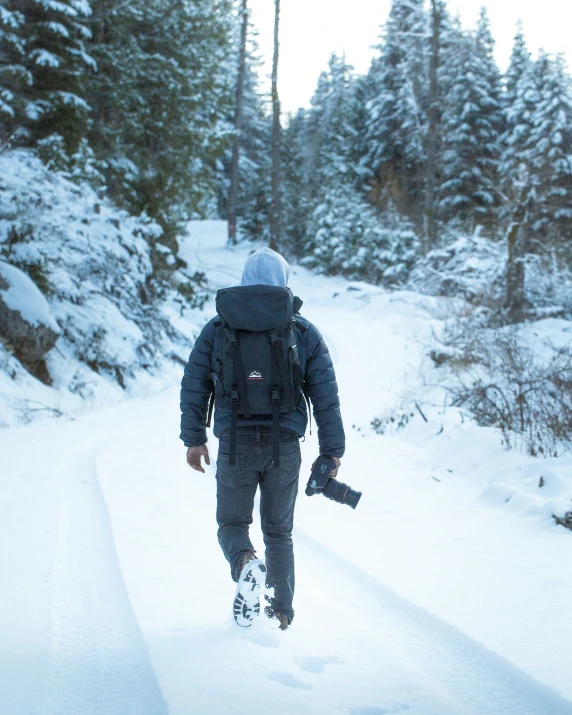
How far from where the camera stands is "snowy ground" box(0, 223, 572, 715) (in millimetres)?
2639

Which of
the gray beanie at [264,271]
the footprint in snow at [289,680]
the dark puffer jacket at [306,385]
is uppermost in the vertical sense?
the gray beanie at [264,271]

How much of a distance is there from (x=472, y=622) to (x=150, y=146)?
18.2 metres

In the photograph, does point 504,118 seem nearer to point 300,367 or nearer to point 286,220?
point 286,220

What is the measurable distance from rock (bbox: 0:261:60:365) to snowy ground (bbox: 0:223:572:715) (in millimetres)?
2239

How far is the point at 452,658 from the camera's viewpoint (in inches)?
120

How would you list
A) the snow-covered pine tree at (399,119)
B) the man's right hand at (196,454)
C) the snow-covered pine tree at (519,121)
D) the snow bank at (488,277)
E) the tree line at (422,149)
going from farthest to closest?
the snow-covered pine tree at (399,119) < the snow-covered pine tree at (519,121) < the tree line at (422,149) < the snow bank at (488,277) < the man's right hand at (196,454)

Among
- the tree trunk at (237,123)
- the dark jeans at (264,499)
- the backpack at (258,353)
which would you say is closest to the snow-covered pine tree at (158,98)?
the tree trunk at (237,123)

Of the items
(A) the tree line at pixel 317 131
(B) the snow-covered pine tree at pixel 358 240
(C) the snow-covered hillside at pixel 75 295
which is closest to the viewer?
(C) the snow-covered hillside at pixel 75 295

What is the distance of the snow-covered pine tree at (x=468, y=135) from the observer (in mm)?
28391

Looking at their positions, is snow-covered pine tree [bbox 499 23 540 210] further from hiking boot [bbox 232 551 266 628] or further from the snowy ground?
hiking boot [bbox 232 551 266 628]

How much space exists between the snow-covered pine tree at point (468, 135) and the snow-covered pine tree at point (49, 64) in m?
18.2

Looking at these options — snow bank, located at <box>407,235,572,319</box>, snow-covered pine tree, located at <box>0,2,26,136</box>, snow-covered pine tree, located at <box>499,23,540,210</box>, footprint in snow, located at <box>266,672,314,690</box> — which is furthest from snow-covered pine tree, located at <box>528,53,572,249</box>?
footprint in snow, located at <box>266,672,314,690</box>

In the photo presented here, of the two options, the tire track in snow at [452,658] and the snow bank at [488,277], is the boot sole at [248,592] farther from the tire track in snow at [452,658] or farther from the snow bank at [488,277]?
the snow bank at [488,277]

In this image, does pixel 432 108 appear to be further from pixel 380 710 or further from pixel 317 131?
pixel 380 710
